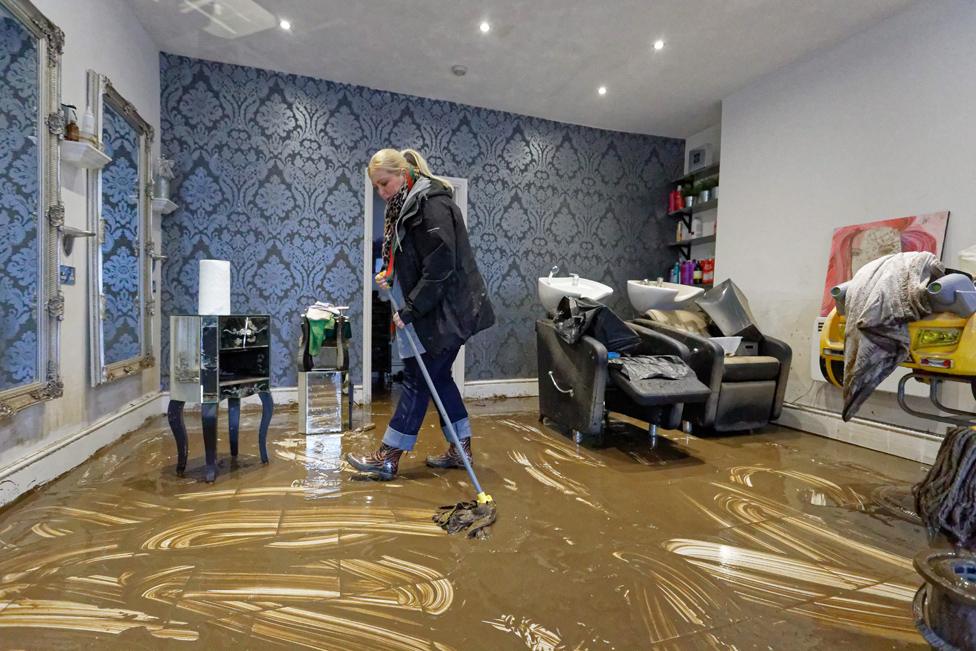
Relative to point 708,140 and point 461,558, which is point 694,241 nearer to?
point 708,140

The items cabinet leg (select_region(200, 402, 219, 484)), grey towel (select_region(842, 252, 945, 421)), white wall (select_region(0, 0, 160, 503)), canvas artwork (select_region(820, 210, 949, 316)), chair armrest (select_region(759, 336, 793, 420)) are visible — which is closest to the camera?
grey towel (select_region(842, 252, 945, 421))

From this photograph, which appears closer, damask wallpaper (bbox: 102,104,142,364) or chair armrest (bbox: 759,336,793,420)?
damask wallpaper (bbox: 102,104,142,364)

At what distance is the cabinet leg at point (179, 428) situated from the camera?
227 centimetres

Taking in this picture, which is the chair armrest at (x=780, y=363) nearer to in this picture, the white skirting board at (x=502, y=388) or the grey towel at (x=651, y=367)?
the grey towel at (x=651, y=367)

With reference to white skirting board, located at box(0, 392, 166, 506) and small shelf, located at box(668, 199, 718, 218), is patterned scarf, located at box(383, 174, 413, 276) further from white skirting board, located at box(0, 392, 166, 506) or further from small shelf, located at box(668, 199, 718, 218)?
small shelf, located at box(668, 199, 718, 218)

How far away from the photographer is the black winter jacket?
2.17m

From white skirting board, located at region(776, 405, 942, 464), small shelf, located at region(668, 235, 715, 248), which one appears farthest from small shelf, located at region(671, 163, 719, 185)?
white skirting board, located at region(776, 405, 942, 464)

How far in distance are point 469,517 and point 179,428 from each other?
1.50 metres

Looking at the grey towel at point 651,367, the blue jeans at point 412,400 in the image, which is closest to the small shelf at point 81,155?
the blue jeans at point 412,400

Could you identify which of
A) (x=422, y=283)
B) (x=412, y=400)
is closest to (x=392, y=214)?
(x=422, y=283)

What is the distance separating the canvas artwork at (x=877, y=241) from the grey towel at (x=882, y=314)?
1172 millimetres

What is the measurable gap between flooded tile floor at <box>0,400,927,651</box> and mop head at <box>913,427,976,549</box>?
0.12 metres

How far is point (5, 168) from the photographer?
1979 millimetres

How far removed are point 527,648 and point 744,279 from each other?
148 inches
